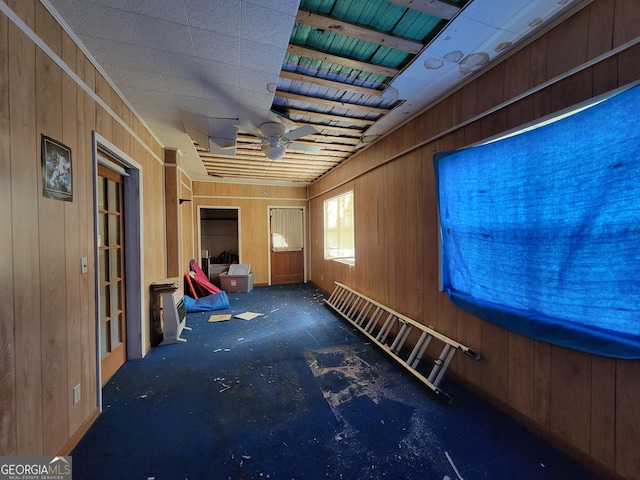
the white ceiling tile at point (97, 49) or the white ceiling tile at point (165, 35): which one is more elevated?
the white ceiling tile at point (97, 49)

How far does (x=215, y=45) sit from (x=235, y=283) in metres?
4.82

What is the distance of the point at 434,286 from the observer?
8.01ft

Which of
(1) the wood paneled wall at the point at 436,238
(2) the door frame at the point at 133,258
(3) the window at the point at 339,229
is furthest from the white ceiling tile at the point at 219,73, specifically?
(3) the window at the point at 339,229

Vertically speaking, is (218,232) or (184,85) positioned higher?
(184,85)

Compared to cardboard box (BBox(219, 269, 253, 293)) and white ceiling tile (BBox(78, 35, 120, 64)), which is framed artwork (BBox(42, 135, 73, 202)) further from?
cardboard box (BBox(219, 269, 253, 293))

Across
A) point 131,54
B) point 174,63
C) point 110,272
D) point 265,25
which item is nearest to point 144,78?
point 131,54

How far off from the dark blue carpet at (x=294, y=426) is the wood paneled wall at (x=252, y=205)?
3.66 meters

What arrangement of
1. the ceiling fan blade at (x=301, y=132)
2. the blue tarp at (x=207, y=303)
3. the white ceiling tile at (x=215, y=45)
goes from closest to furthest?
the white ceiling tile at (x=215, y=45) < the ceiling fan blade at (x=301, y=132) < the blue tarp at (x=207, y=303)

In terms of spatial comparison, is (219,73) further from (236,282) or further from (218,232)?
(218,232)

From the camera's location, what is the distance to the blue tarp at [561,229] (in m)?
1.20

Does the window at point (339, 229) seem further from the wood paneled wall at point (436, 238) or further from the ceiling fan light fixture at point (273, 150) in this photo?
the ceiling fan light fixture at point (273, 150)

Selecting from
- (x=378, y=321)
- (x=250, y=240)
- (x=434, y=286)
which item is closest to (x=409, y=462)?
(x=434, y=286)

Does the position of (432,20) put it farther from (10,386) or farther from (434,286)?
(10,386)

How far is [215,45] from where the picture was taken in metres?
1.66
